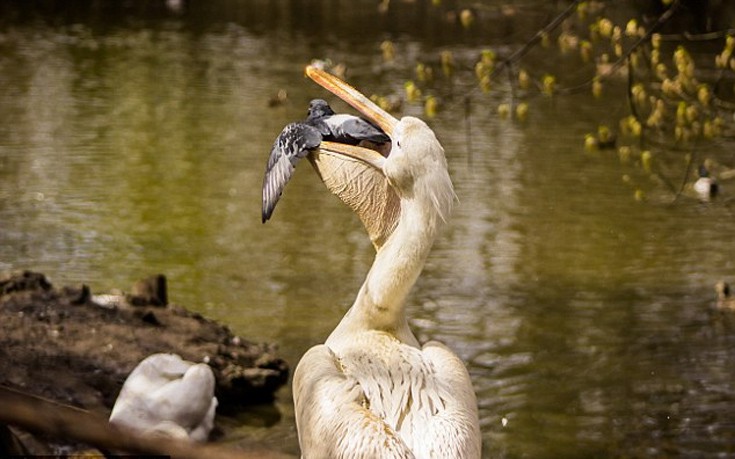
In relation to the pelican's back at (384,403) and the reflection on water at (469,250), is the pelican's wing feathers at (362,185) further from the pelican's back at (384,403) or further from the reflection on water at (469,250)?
the reflection on water at (469,250)

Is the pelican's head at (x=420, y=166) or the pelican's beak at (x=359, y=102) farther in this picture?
the pelican's beak at (x=359, y=102)

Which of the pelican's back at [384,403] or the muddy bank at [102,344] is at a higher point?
the pelican's back at [384,403]

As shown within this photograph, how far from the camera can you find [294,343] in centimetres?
953

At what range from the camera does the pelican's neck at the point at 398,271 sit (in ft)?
16.0

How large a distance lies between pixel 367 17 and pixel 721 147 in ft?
51.1

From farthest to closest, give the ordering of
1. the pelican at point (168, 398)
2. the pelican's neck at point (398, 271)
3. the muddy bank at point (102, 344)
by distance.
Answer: the muddy bank at point (102, 344) < the pelican at point (168, 398) < the pelican's neck at point (398, 271)

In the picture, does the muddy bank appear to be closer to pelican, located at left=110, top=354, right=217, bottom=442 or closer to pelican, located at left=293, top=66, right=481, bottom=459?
pelican, located at left=110, top=354, right=217, bottom=442

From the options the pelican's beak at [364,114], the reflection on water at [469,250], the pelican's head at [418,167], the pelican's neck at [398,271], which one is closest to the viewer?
the pelican's head at [418,167]

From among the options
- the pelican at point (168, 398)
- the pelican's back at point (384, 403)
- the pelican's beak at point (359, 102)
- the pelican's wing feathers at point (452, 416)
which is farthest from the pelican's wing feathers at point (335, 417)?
the pelican at point (168, 398)

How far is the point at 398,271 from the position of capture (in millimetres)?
4938

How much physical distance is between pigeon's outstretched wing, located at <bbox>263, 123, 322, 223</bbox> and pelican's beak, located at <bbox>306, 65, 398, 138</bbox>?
17 centimetres

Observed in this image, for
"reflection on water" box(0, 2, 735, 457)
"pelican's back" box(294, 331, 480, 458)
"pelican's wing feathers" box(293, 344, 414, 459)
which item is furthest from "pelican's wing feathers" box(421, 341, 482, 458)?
"reflection on water" box(0, 2, 735, 457)

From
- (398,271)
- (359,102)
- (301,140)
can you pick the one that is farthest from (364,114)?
(398,271)

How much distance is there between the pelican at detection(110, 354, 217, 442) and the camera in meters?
7.33
